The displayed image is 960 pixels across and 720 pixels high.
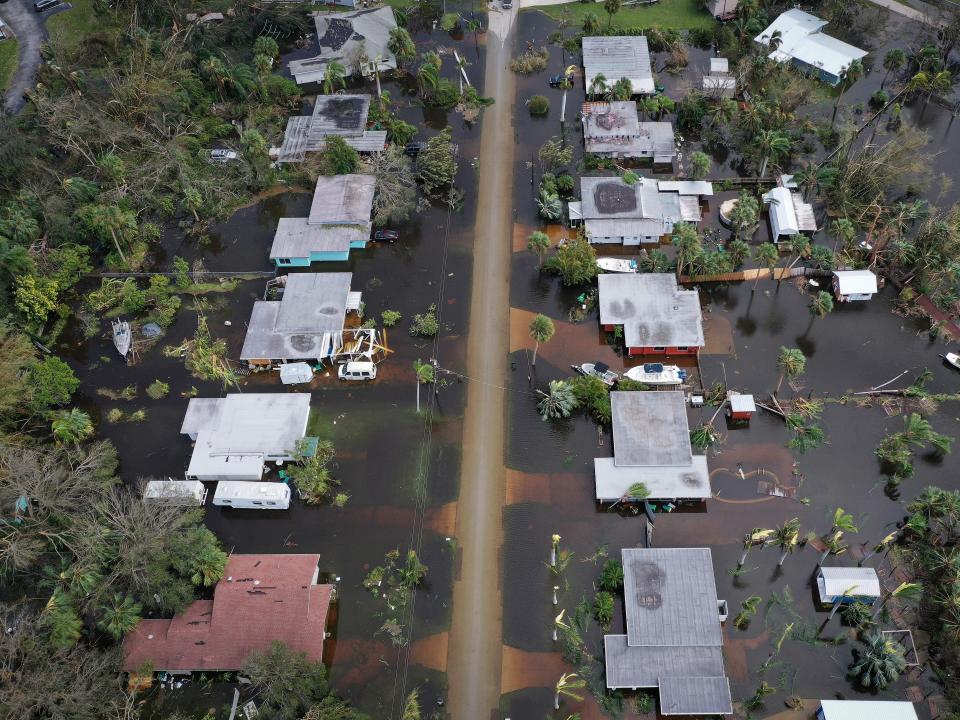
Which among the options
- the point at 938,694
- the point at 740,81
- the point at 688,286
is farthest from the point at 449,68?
the point at 938,694

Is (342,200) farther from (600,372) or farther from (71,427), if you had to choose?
(71,427)

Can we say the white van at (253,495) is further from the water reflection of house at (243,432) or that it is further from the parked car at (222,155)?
the parked car at (222,155)

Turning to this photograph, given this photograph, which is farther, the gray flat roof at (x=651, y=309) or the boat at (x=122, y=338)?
the boat at (x=122, y=338)

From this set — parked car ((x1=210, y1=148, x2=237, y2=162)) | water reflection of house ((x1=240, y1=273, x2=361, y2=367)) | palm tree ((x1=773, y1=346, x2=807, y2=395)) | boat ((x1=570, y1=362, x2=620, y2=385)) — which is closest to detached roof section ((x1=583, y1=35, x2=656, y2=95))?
boat ((x1=570, y1=362, x2=620, y2=385))

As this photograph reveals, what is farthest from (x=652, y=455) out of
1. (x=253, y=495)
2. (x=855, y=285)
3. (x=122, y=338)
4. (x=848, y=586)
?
(x=122, y=338)

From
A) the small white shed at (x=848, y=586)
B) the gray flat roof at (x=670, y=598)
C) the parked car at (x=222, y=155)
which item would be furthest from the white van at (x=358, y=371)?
the small white shed at (x=848, y=586)

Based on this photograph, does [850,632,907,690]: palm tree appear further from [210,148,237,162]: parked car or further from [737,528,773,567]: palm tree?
[210,148,237,162]: parked car

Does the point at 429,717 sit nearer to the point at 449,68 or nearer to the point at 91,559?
the point at 91,559
